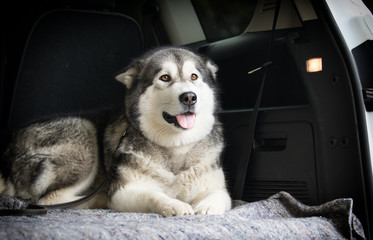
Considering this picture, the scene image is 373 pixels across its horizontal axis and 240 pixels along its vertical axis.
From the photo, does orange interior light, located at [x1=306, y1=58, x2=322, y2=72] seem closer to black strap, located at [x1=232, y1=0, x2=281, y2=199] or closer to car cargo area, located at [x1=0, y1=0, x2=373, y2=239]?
car cargo area, located at [x1=0, y1=0, x2=373, y2=239]

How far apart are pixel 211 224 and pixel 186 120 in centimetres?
72

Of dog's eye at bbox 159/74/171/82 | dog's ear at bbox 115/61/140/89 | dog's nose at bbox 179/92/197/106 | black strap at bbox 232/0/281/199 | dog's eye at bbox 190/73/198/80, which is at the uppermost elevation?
dog's ear at bbox 115/61/140/89

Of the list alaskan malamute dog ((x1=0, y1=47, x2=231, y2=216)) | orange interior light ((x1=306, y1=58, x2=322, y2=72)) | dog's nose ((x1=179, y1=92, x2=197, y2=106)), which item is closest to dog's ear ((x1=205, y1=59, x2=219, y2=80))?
alaskan malamute dog ((x1=0, y1=47, x2=231, y2=216))

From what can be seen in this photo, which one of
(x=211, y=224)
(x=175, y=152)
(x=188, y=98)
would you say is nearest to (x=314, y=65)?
(x=188, y=98)

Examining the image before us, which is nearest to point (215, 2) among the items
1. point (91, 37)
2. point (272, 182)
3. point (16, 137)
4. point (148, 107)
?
point (91, 37)

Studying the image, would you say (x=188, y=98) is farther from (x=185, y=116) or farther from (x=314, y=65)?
(x=314, y=65)

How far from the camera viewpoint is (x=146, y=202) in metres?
1.83

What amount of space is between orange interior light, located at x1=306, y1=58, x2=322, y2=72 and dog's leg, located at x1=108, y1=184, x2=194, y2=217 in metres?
0.92

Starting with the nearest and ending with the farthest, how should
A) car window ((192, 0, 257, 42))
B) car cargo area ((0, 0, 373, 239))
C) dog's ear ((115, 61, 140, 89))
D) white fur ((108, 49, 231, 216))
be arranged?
→ car cargo area ((0, 0, 373, 239)) < white fur ((108, 49, 231, 216)) < dog's ear ((115, 61, 140, 89)) < car window ((192, 0, 257, 42))

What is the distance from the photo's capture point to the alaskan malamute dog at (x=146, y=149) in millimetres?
2008

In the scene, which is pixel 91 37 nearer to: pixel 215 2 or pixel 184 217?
pixel 215 2

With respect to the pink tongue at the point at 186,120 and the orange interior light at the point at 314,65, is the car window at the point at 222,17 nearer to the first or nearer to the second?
the orange interior light at the point at 314,65

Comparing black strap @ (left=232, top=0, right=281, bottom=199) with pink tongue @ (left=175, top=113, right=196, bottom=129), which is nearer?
pink tongue @ (left=175, top=113, right=196, bottom=129)

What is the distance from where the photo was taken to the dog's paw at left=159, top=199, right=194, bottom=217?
5.48 feet
